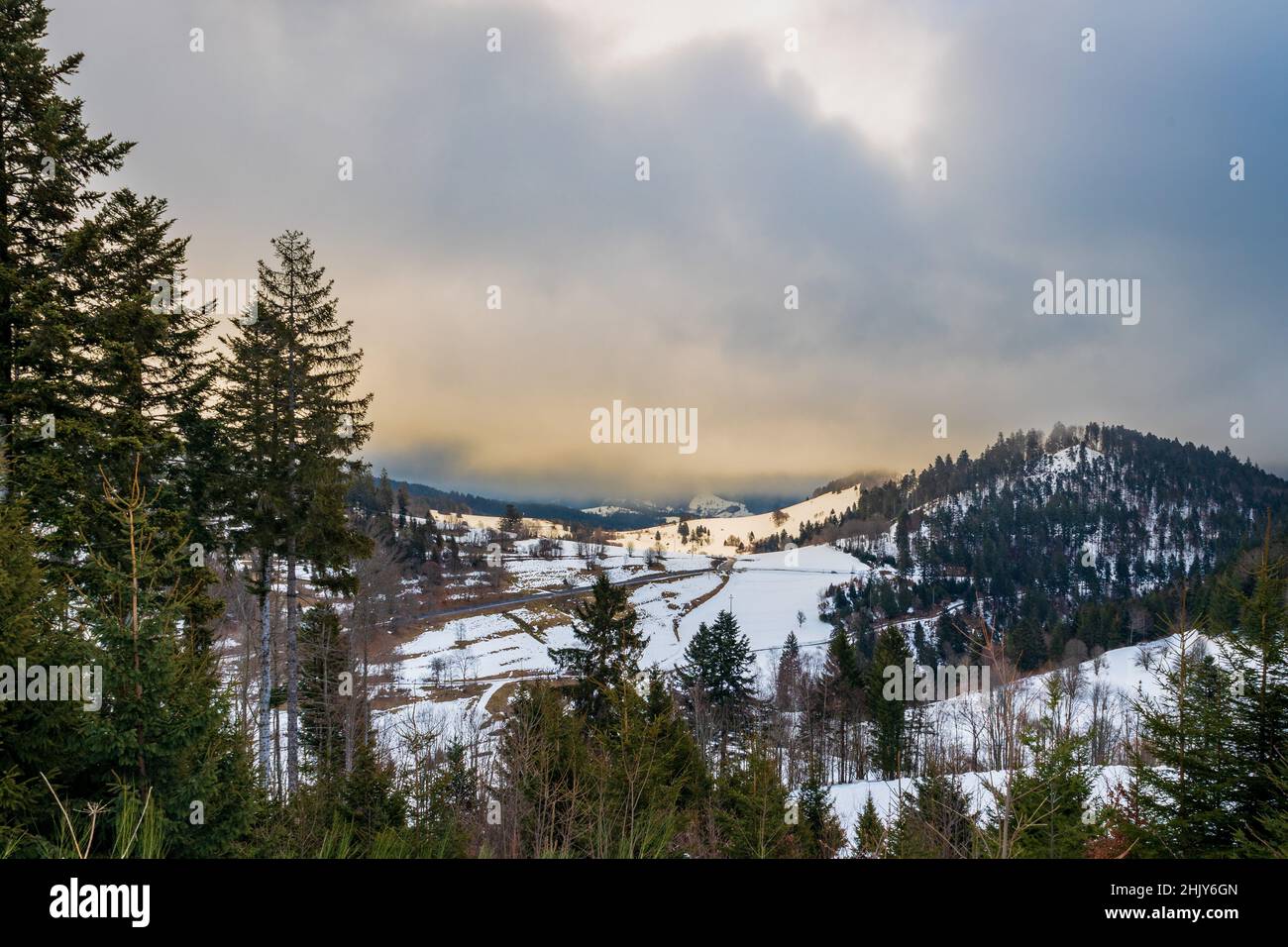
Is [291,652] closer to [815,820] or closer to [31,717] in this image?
[31,717]

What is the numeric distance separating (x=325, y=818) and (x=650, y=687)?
1599 centimetres

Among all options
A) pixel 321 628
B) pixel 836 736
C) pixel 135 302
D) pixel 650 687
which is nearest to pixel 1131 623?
pixel 836 736

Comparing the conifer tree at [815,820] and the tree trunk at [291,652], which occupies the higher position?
the tree trunk at [291,652]

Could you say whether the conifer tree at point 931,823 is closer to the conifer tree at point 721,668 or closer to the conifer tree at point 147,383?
the conifer tree at point 147,383

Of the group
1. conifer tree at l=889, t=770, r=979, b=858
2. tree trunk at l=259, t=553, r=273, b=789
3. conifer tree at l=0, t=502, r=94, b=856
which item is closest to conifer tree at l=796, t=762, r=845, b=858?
conifer tree at l=889, t=770, r=979, b=858

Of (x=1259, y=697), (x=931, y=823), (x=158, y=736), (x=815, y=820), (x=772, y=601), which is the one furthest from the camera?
(x=772, y=601)

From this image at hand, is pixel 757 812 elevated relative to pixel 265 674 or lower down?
lower down

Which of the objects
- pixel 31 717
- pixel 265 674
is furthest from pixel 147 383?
pixel 31 717

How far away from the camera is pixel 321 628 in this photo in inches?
991

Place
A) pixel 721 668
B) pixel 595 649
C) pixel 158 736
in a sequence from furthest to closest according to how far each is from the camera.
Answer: pixel 721 668, pixel 595 649, pixel 158 736

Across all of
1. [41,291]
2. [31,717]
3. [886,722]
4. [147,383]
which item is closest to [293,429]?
[147,383]

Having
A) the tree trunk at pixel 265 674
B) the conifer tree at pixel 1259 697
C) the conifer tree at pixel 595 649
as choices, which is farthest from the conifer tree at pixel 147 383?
the conifer tree at pixel 1259 697

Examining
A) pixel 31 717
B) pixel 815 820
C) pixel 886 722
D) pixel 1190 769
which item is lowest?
pixel 886 722

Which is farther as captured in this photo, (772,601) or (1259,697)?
(772,601)
